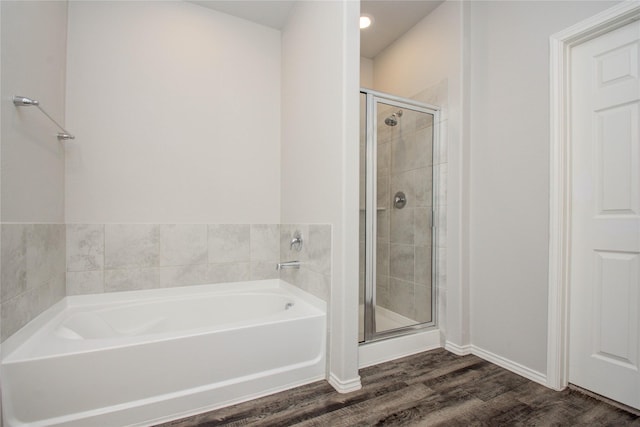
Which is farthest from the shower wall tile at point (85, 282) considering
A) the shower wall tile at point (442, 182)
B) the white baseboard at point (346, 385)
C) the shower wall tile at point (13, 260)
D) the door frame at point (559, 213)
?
the door frame at point (559, 213)

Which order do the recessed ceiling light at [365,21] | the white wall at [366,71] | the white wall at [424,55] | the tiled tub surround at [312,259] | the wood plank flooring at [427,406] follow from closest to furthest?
the wood plank flooring at [427,406] < the tiled tub surround at [312,259] < the white wall at [424,55] < the recessed ceiling light at [365,21] < the white wall at [366,71]

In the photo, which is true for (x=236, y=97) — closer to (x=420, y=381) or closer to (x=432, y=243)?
(x=432, y=243)

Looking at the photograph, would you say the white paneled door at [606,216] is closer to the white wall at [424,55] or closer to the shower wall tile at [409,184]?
the white wall at [424,55]

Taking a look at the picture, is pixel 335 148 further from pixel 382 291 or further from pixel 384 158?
pixel 382 291

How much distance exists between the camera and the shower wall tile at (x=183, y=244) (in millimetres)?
2215

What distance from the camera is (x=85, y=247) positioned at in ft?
6.61

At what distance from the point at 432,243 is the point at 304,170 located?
116 centimetres

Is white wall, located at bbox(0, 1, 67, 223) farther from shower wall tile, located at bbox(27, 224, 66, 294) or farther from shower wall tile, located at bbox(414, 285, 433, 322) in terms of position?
shower wall tile, located at bbox(414, 285, 433, 322)

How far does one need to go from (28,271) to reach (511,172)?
2765 millimetres

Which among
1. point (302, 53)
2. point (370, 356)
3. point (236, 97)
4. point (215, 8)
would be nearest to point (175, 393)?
point (370, 356)

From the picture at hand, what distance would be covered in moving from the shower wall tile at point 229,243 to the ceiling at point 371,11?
5.56 feet

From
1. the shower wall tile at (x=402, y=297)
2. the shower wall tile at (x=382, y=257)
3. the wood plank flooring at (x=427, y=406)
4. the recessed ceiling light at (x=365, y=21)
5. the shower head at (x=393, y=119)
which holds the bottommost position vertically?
the wood plank flooring at (x=427, y=406)

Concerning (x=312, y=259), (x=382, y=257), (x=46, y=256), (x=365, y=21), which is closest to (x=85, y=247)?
(x=46, y=256)

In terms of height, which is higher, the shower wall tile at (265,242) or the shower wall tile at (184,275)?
the shower wall tile at (265,242)
